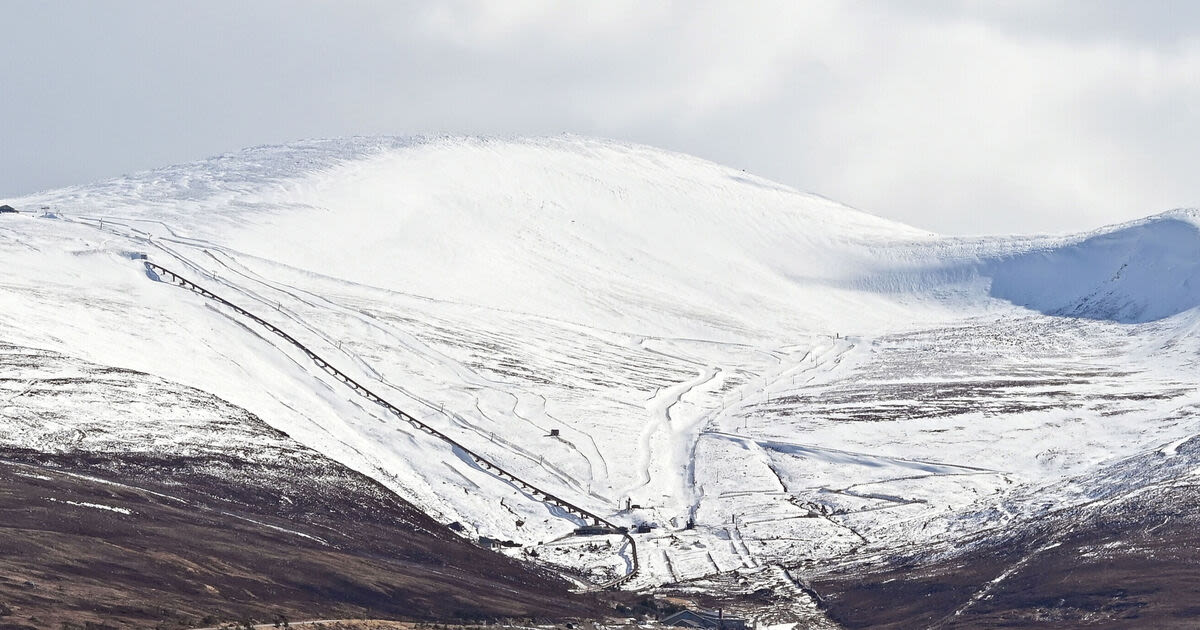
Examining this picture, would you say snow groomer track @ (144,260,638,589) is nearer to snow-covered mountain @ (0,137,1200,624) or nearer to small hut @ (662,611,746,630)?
snow-covered mountain @ (0,137,1200,624)

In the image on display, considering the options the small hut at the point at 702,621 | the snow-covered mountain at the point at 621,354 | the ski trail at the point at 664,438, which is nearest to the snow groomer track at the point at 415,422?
the snow-covered mountain at the point at 621,354

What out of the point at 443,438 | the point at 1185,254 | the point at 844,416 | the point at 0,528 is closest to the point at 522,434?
the point at 443,438

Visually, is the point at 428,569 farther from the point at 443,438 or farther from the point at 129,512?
the point at 443,438

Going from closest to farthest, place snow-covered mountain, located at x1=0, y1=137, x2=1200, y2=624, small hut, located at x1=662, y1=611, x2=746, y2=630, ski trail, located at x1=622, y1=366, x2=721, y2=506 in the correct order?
small hut, located at x1=662, y1=611, x2=746, y2=630, snow-covered mountain, located at x1=0, y1=137, x2=1200, y2=624, ski trail, located at x1=622, y1=366, x2=721, y2=506

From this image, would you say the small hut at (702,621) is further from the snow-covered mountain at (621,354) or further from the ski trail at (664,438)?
the ski trail at (664,438)

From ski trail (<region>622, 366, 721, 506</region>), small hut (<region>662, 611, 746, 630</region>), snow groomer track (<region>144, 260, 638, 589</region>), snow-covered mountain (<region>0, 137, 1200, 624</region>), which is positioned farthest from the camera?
ski trail (<region>622, 366, 721, 506</region>)

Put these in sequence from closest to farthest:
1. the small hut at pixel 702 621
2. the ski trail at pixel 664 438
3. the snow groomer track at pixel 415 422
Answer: the small hut at pixel 702 621
the snow groomer track at pixel 415 422
the ski trail at pixel 664 438

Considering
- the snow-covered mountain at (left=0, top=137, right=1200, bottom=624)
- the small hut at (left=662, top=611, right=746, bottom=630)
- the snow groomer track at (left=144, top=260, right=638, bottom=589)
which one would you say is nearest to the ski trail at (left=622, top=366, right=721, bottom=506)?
the snow-covered mountain at (left=0, top=137, right=1200, bottom=624)
